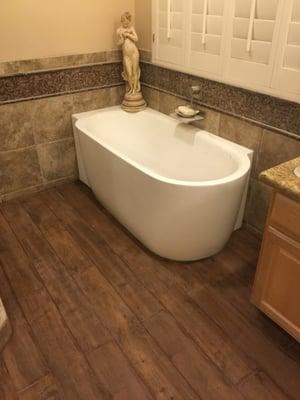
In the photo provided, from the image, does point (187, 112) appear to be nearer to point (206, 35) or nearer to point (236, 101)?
point (236, 101)

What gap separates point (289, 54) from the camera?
→ 5.36 feet

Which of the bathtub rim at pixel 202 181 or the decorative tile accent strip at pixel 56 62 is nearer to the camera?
the bathtub rim at pixel 202 181

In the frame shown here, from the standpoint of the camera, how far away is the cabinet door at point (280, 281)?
1.30 m

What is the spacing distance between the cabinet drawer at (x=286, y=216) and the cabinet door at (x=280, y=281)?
0.11ft

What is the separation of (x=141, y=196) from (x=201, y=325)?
76 centimetres

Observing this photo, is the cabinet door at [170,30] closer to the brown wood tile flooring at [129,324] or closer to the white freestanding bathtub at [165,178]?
the white freestanding bathtub at [165,178]

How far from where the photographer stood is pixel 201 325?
1.62 metres

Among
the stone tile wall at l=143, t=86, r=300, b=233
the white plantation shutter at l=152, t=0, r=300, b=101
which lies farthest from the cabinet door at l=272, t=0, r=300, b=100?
the stone tile wall at l=143, t=86, r=300, b=233

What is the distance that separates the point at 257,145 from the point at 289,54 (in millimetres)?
517

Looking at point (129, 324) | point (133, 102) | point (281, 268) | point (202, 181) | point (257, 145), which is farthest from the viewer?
point (133, 102)

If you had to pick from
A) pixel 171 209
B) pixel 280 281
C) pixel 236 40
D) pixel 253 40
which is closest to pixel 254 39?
pixel 253 40

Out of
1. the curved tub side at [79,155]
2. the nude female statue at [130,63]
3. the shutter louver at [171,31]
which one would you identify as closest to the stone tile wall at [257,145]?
the shutter louver at [171,31]

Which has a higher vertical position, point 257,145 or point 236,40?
point 236,40

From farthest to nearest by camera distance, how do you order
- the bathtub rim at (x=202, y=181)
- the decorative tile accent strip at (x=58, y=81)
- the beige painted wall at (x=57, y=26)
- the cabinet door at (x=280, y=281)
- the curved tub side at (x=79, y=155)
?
the curved tub side at (x=79, y=155) → the decorative tile accent strip at (x=58, y=81) → the beige painted wall at (x=57, y=26) → the bathtub rim at (x=202, y=181) → the cabinet door at (x=280, y=281)
